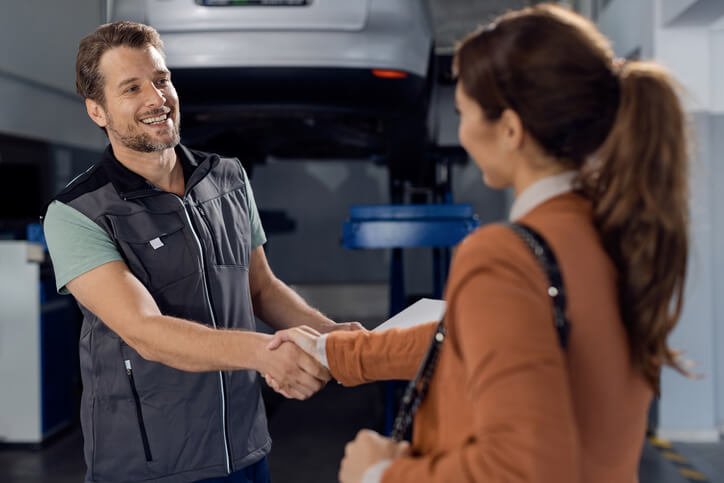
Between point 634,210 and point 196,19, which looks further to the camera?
point 196,19

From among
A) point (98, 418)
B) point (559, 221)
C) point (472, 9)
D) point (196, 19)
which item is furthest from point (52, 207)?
point (472, 9)

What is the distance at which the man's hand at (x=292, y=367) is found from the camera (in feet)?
4.59

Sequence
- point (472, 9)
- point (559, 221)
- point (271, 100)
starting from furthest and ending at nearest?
point (472, 9) → point (271, 100) → point (559, 221)

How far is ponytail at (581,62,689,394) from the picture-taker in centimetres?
79

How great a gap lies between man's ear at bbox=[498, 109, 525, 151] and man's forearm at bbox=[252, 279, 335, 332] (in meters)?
1.01

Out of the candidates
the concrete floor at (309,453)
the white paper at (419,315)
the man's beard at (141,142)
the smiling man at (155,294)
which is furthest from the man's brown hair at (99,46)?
the concrete floor at (309,453)

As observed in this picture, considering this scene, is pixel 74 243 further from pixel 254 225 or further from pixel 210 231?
pixel 254 225

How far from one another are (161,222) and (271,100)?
60.5 inches

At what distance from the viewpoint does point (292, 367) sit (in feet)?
4.60

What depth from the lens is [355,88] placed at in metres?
2.83

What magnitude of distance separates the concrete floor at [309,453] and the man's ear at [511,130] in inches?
111

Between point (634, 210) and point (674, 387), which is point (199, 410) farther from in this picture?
point (674, 387)

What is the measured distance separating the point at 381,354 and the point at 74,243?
2.36 ft

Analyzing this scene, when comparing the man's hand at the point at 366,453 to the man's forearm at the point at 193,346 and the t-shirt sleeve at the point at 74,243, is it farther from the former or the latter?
the t-shirt sleeve at the point at 74,243
